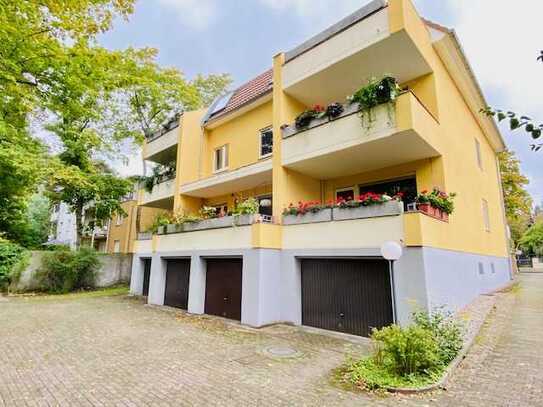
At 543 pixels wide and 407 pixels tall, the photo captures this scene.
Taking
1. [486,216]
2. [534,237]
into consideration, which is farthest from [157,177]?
[534,237]

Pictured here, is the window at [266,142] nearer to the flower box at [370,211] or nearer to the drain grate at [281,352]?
the flower box at [370,211]

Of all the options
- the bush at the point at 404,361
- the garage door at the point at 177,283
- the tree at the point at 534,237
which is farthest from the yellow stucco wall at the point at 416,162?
the tree at the point at 534,237

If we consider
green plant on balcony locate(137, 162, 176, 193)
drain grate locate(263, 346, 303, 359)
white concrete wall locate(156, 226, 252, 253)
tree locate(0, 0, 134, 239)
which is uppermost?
tree locate(0, 0, 134, 239)

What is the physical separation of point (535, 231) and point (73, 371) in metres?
53.8

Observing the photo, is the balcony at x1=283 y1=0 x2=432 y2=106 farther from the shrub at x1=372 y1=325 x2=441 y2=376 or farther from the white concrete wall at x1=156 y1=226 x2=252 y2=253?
the shrub at x1=372 y1=325 x2=441 y2=376

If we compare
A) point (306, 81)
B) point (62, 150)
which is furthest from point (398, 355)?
point (62, 150)

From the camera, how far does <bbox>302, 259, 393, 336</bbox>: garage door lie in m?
8.40

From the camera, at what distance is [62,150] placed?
20.6 metres

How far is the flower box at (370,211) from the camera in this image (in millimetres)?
8219

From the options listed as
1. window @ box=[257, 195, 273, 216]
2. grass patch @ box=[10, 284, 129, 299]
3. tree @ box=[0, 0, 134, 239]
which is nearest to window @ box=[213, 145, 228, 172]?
window @ box=[257, 195, 273, 216]

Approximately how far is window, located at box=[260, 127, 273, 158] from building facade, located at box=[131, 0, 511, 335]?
10 cm

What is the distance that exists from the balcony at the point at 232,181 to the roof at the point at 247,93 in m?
3.56

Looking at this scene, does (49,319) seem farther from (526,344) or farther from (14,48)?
(526,344)

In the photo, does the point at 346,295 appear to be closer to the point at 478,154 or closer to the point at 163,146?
the point at 478,154
